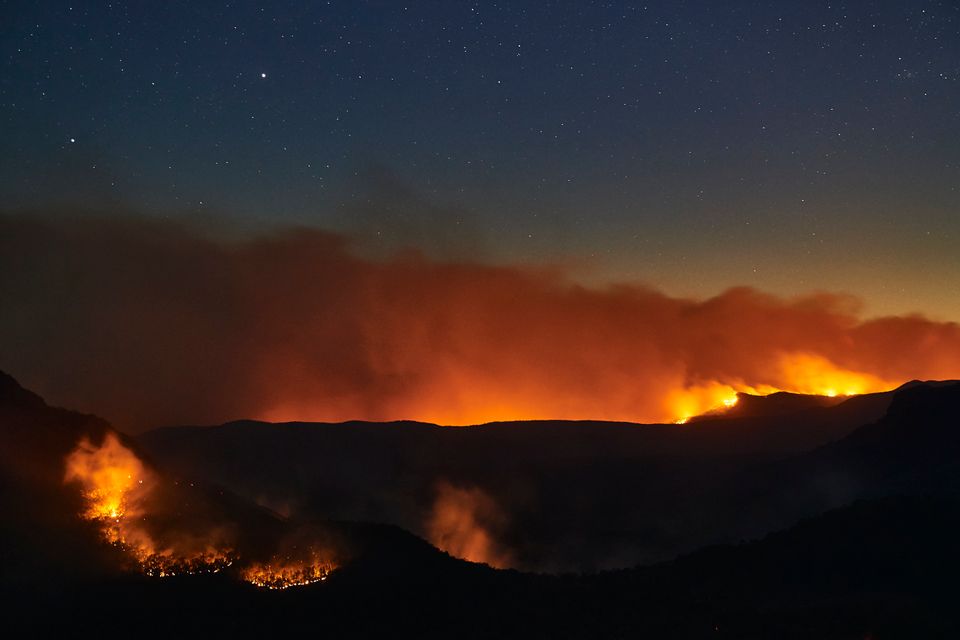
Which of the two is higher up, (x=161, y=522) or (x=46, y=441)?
(x=46, y=441)

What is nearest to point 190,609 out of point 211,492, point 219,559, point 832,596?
point 219,559

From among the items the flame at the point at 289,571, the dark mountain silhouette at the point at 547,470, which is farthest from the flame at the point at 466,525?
the flame at the point at 289,571

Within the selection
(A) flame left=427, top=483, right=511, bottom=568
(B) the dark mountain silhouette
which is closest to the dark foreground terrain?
(B) the dark mountain silhouette

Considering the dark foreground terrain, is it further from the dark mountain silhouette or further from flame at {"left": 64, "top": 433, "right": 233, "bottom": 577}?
→ the dark mountain silhouette

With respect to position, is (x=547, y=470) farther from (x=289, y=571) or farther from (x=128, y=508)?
(x=128, y=508)

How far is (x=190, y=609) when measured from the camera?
1045 inches

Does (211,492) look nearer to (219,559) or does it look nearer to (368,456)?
(219,559)

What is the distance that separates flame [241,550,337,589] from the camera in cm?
2956

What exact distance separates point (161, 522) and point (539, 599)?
50.5 ft

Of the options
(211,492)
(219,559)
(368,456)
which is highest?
(368,456)

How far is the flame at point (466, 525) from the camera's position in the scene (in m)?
52.9

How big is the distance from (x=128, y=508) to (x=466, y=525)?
1210 inches

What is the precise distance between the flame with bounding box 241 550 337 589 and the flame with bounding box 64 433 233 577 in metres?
1.26

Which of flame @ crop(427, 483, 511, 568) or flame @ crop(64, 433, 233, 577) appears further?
flame @ crop(427, 483, 511, 568)
